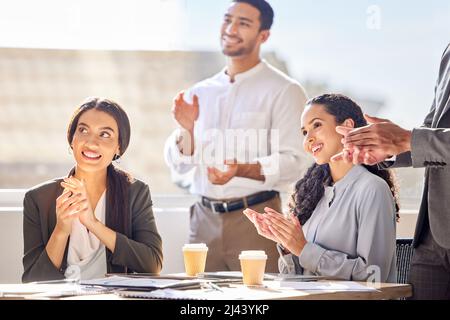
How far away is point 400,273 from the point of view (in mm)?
2852

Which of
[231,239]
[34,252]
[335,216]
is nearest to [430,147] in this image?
[335,216]

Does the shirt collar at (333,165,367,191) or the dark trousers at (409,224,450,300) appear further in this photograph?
the shirt collar at (333,165,367,191)

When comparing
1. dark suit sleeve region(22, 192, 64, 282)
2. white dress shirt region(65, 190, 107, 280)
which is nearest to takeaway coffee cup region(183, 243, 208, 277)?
white dress shirt region(65, 190, 107, 280)

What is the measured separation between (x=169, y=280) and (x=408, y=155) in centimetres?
81

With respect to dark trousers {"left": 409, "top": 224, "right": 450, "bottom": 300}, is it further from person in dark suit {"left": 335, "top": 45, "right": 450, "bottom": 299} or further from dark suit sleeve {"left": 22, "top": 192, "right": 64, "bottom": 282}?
dark suit sleeve {"left": 22, "top": 192, "right": 64, "bottom": 282}

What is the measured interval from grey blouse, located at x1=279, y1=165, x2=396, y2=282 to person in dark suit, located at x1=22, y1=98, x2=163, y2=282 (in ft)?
1.66

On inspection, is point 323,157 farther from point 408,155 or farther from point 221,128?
point 221,128

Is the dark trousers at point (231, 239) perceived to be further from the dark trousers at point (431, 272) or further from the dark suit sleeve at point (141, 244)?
the dark trousers at point (431, 272)

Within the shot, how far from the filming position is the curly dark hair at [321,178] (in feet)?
9.30

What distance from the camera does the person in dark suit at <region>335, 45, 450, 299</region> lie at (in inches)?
89.0

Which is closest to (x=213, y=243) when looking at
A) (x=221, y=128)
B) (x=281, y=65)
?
(x=221, y=128)

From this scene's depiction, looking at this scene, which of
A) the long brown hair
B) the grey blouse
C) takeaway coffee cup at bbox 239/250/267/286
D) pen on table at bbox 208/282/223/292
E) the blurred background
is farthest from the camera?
the blurred background

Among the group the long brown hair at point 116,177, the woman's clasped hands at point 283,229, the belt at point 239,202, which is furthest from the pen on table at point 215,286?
the belt at point 239,202

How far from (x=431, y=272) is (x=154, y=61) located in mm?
2313
